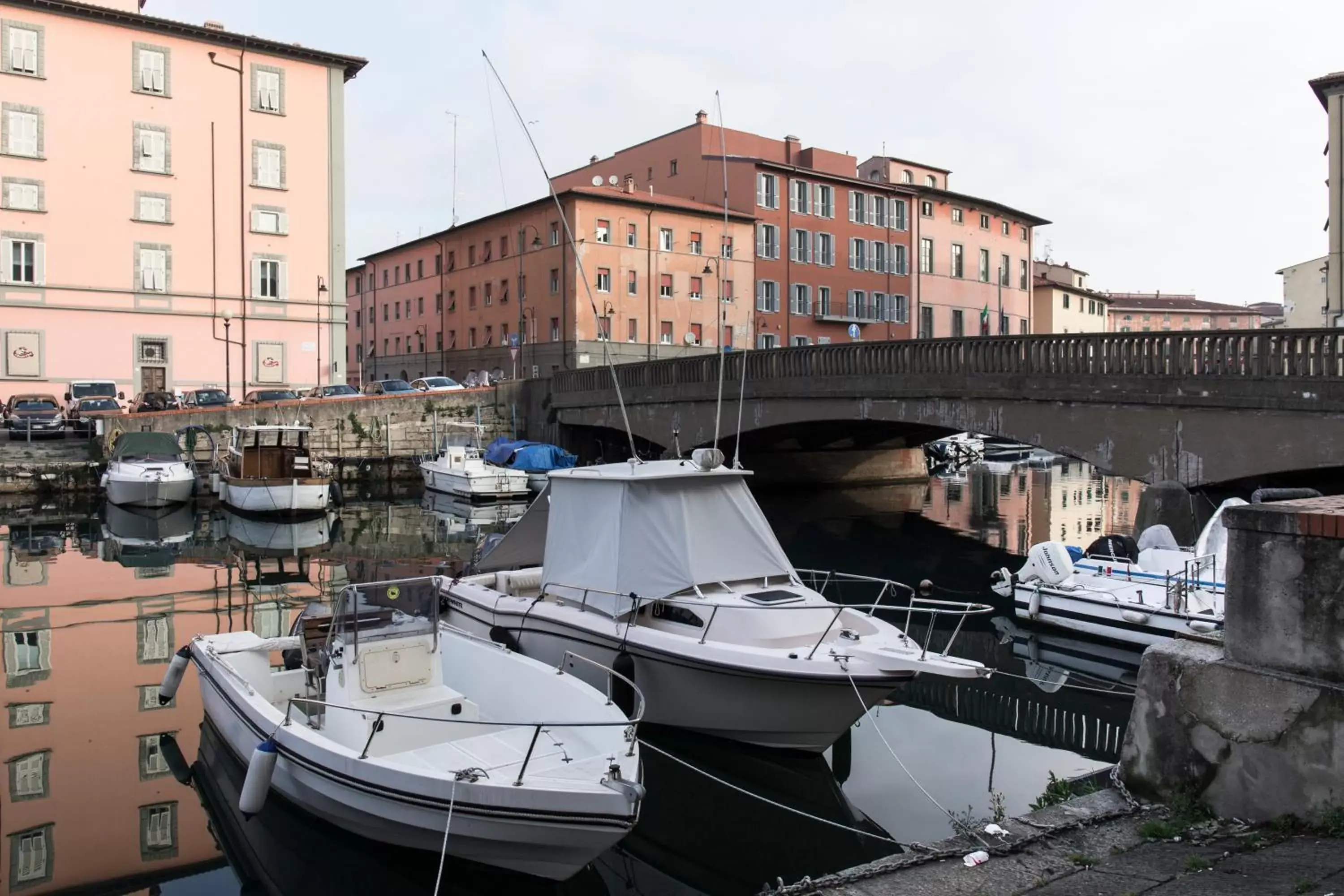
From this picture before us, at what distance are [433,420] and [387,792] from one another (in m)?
39.1

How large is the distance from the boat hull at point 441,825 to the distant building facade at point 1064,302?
78.4 meters

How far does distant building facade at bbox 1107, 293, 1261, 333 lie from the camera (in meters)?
128

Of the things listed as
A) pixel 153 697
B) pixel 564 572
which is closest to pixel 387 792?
pixel 564 572

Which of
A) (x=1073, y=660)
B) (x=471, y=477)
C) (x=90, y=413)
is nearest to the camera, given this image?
(x=1073, y=660)

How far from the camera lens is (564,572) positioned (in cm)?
1260

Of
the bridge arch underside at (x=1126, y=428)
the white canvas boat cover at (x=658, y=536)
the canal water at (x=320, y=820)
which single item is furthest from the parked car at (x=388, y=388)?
the white canvas boat cover at (x=658, y=536)

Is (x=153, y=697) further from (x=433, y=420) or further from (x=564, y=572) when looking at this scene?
(x=433, y=420)

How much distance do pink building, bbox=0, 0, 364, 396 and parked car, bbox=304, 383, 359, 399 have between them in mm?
2916

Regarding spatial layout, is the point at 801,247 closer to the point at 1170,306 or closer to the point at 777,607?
the point at 777,607

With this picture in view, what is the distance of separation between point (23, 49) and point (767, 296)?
37.2 meters

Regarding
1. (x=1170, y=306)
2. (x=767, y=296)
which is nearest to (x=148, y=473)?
(x=767, y=296)

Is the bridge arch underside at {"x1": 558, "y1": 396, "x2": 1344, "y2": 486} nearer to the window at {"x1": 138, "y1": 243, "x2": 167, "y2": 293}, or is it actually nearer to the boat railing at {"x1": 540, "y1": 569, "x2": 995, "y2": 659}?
the boat railing at {"x1": 540, "y1": 569, "x2": 995, "y2": 659}

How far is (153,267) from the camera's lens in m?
45.9

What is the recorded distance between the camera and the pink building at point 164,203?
143 ft
